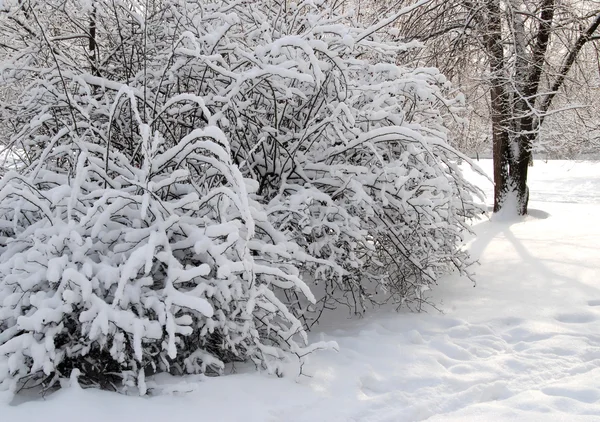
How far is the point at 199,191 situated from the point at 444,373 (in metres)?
1.65

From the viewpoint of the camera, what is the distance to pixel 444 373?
2982mm

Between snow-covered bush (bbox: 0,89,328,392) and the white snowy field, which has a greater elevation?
snow-covered bush (bbox: 0,89,328,392)

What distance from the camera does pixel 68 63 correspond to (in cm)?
366

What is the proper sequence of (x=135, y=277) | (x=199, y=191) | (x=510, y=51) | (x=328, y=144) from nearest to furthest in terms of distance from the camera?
(x=135, y=277) → (x=199, y=191) → (x=328, y=144) → (x=510, y=51)

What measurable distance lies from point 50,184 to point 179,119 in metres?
0.88

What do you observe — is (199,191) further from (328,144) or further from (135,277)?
(328,144)

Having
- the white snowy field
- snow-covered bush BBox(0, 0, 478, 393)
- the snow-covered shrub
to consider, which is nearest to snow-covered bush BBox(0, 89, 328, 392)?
snow-covered bush BBox(0, 0, 478, 393)

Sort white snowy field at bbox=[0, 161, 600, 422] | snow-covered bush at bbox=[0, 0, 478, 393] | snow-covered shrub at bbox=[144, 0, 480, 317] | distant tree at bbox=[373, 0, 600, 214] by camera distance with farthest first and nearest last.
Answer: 1. distant tree at bbox=[373, 0, 600, 214]
2. snow-covered shrub at bbox=[144, 0, 480, 317]
3. snow-covered bush at bbox=[0, 0, 478, 393]
4. white snowy field at bbox=[0, 161, 600, 422]

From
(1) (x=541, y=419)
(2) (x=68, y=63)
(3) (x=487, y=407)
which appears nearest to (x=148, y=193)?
(2) (x=68, y=63)

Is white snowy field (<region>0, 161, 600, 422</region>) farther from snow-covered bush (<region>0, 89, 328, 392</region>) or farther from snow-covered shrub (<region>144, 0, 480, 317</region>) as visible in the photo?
snow-covered shrub (<region>144, 0, 480, 317</region>)

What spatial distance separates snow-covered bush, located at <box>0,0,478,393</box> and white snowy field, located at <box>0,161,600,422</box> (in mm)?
185

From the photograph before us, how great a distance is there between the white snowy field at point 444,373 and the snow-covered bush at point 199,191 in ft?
0.61

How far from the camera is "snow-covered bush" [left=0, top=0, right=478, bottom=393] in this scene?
2502 millimetres

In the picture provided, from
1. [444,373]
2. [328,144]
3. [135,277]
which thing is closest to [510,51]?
[328,144]
